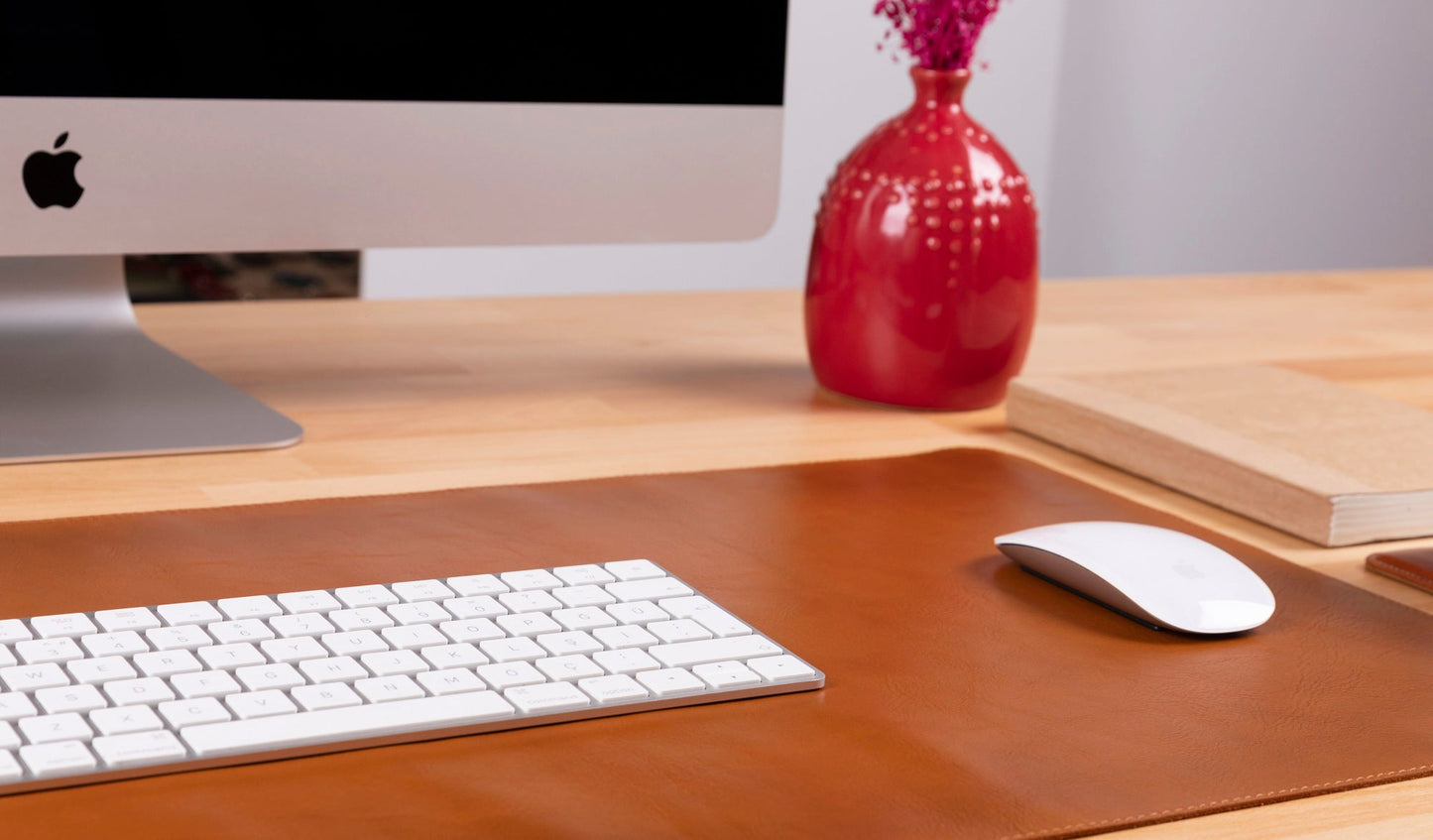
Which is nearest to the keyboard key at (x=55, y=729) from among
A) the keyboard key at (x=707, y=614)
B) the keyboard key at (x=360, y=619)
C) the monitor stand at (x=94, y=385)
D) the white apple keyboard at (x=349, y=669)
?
the white apple keyboard at (x=349, y=669)

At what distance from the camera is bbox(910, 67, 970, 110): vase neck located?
98 cm

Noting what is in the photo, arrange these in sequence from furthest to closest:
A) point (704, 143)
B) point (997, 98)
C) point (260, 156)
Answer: point (997, 98), point (704, 143), point (260, 156)

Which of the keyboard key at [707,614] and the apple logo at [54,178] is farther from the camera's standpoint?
the apple logo at [54,178]

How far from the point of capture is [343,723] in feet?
1.54

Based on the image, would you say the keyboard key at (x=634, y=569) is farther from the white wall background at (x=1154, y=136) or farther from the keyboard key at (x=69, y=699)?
the white wall background at (x=1154, y=136)

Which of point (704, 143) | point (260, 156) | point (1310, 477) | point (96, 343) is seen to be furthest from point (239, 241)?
point (1310, 477)

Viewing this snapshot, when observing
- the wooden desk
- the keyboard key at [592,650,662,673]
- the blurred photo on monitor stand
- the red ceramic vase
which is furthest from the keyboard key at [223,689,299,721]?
the blurred photo on monitor stand

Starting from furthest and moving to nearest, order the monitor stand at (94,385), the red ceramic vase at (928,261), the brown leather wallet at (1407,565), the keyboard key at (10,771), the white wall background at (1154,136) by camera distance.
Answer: the white wall background at (1154,136) → the red ceramic vase at (928,261) → the monitor stand at (94,385) → the brown leather wallet at (1407,565) → the keyboard key at (10,771)

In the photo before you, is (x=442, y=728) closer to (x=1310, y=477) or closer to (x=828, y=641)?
(x=828, y=641)

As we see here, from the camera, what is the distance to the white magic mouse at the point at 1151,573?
2.01 ft

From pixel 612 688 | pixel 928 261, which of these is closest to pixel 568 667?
pixel 612 688

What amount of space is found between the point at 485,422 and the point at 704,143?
22cm

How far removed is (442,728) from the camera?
48 centimetres

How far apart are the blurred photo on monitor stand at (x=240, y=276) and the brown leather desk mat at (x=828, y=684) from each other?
87.2 inches
